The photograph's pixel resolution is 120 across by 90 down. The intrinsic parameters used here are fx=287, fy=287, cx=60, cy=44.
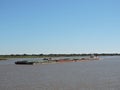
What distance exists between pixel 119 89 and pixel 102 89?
2.18 metres

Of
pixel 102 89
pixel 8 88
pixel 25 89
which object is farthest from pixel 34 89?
pixel 102 89

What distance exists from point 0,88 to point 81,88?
1064 cm

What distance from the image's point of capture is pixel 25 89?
36.9 metres

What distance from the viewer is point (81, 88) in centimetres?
3778

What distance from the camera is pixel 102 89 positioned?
3666 cm

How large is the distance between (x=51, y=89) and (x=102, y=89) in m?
6.54

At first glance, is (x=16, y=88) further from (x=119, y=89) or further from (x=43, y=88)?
(x=119, y=89)

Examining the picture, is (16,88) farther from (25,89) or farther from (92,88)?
(92,88)

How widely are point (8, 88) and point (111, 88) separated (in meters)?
13.5

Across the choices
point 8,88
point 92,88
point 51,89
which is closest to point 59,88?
point 51,89

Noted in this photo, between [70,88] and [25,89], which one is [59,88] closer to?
[70,88]

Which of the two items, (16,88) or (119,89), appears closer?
(119,89)

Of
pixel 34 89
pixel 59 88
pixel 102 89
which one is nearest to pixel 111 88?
pixel 102 89

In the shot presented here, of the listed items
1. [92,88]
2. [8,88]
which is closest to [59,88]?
[92,88]
